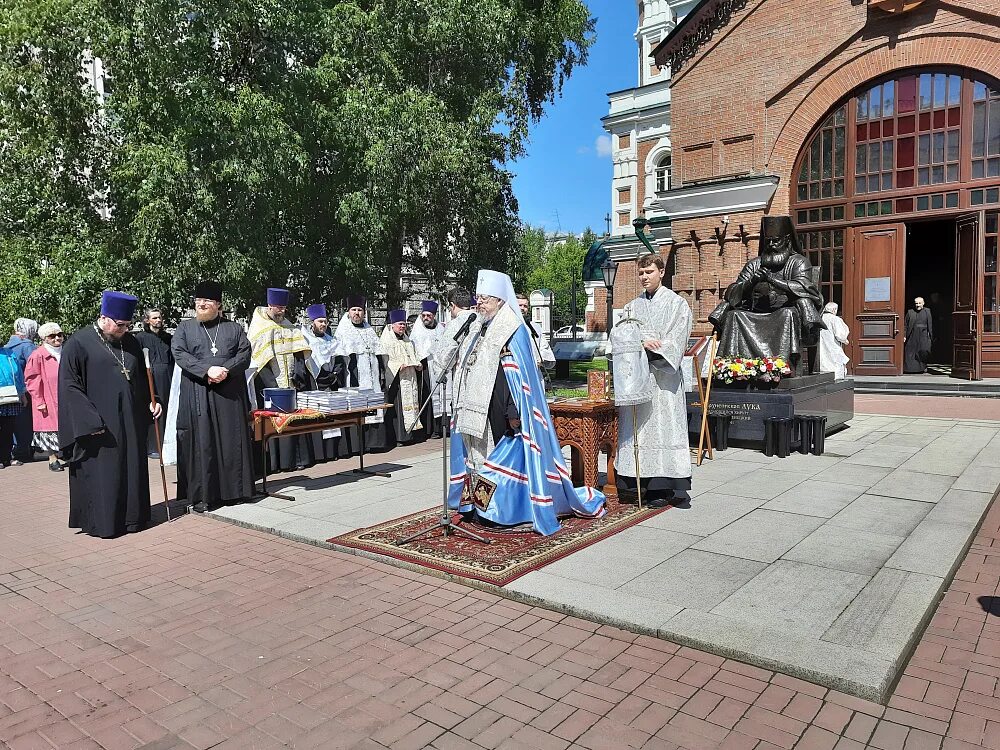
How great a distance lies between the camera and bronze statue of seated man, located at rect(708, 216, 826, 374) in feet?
35.9

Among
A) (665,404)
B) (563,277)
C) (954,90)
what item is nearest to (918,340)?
(954,90)

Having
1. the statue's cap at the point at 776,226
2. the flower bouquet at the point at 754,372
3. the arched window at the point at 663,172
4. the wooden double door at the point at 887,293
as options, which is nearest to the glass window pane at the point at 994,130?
the wooden double door at the point at 887,293

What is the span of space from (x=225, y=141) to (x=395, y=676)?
425 inches

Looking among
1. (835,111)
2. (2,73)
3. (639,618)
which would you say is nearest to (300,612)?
(639,618)

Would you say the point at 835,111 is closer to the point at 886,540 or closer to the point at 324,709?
the point at 886,540

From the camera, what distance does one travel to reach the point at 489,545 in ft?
18.2

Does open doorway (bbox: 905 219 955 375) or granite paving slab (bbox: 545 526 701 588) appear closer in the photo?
granite paving slab (bbox: 545 526 701 588)

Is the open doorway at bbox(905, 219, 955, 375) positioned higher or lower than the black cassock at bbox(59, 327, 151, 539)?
higher

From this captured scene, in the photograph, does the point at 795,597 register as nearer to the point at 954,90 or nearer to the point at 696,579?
the point at 696,579

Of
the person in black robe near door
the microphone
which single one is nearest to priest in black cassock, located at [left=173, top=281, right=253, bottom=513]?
the microphone

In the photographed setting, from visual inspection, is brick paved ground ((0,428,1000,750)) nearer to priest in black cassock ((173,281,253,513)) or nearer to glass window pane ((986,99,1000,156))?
priest in black cassock ((173,281,253,513))

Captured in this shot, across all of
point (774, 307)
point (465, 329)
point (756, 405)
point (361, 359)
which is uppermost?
point (774, 307)

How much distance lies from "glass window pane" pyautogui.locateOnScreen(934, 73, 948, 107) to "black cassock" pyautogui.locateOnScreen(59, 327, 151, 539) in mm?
18776

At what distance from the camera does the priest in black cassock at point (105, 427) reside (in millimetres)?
6086
